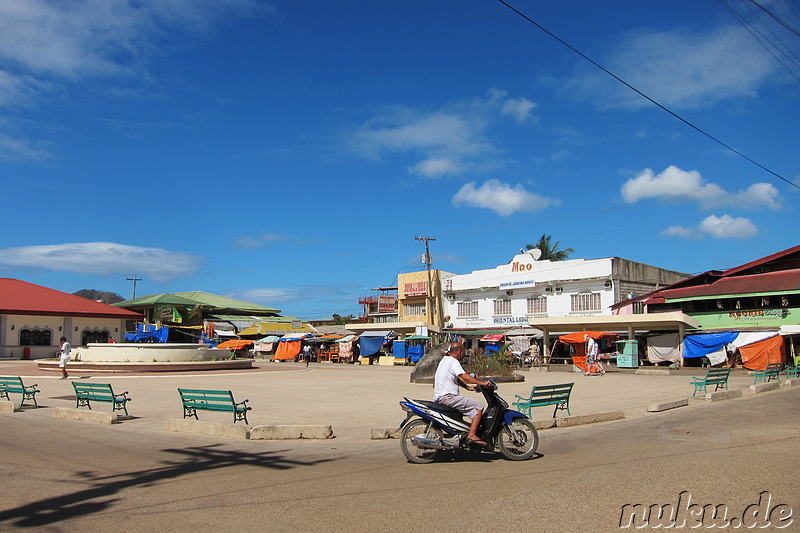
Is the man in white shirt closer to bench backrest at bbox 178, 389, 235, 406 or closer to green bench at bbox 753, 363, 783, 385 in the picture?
bench backrest at bbox 178, 389, 235, 406

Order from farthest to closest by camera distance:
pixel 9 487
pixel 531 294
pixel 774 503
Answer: pixel 531 294 → pixel 9 487 → pixel 774 503

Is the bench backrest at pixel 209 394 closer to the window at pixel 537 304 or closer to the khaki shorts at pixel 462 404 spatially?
the khaki shorts at pixel 462 404

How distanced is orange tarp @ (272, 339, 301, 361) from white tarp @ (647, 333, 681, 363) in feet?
88.4

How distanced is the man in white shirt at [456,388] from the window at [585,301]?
41.6 m

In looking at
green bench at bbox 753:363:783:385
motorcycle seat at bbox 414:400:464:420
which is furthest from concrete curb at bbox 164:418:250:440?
green bench at bbox 753:363:783:385

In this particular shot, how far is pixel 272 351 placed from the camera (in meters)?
56.7

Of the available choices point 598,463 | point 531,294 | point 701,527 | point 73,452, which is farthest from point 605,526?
point 531,294

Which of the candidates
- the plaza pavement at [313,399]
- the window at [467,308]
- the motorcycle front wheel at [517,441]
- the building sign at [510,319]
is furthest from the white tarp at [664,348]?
the motorcycle front wheel at [517,441]

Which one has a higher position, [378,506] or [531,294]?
[531,294]

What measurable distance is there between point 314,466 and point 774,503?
5.17 m

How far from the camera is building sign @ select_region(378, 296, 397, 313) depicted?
6556 cm

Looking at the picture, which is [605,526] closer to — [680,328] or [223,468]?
[223,468]

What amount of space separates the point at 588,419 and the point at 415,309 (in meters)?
48.0

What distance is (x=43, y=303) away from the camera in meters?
47.8
